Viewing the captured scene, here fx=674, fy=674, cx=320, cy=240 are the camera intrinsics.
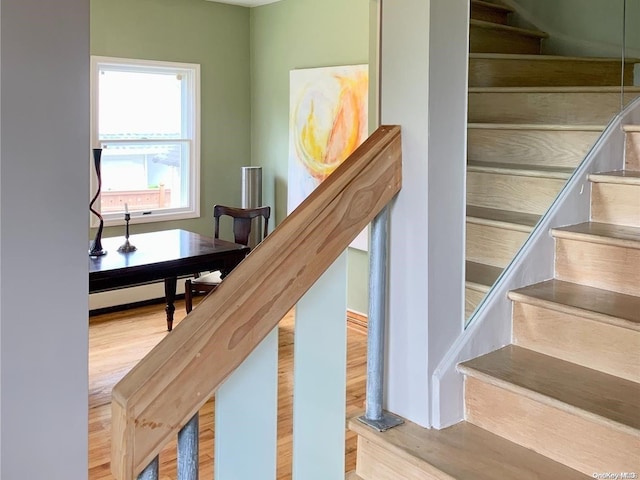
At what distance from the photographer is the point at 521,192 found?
1.96 m

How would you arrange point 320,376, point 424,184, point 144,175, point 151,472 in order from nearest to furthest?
point 151,472 → point 320,376 → point 424,184 → point 144,175

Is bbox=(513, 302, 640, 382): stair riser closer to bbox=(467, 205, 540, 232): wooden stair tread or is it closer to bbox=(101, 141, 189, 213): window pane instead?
bbox=(467, 205, 540, 232): wooden stair tread

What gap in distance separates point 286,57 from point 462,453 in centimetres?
465

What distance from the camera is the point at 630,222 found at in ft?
6.57

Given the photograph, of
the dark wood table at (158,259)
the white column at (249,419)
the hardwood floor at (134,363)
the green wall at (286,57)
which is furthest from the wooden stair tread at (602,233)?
the green wall at (286,57)

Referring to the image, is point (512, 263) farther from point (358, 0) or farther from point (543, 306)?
point (358, 0)

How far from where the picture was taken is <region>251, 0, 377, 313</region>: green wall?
16.3ft

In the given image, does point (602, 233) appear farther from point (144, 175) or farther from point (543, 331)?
point (144, 175)

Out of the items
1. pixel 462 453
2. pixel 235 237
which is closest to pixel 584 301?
pixel 462 453

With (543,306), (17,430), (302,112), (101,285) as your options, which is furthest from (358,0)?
(17,430)

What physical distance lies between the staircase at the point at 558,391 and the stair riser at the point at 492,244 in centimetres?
10

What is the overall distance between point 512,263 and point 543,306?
0.17 meters

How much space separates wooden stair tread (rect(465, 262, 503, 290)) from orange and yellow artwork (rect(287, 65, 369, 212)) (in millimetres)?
3076

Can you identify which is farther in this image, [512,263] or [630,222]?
[630,222]
